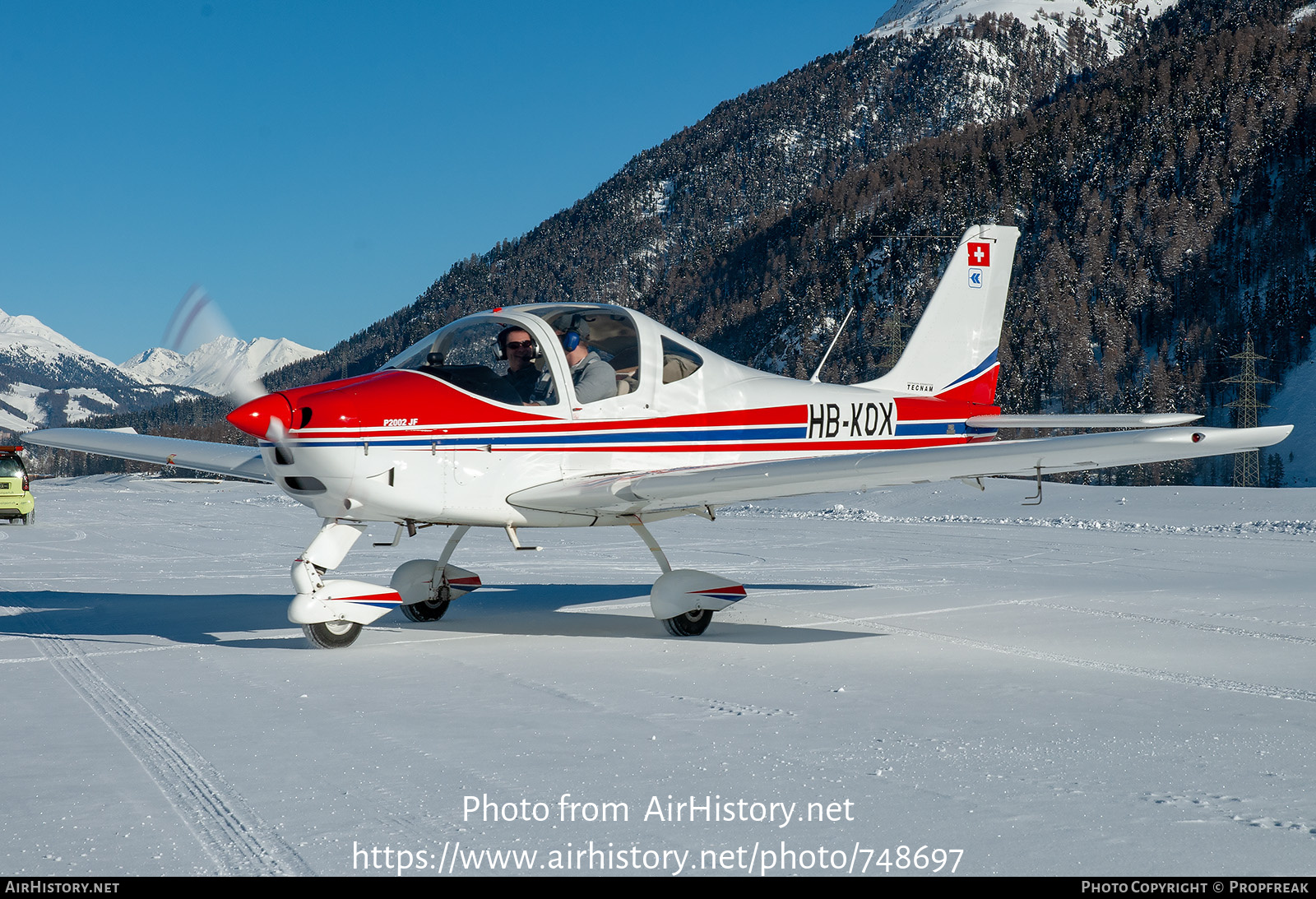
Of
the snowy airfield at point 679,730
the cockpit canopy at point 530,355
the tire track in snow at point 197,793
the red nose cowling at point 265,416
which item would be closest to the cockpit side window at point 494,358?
the cockpit canopy at point 530,355

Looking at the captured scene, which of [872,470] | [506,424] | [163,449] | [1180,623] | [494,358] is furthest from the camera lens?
[163,449]

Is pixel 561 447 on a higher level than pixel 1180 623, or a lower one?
higher

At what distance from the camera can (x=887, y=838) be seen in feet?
9.83

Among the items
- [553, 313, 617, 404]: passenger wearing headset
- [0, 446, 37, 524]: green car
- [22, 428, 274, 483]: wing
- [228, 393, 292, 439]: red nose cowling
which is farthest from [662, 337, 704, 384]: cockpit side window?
[0, 446, 37, 524]: green car

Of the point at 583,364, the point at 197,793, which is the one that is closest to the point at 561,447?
the point at 583,364

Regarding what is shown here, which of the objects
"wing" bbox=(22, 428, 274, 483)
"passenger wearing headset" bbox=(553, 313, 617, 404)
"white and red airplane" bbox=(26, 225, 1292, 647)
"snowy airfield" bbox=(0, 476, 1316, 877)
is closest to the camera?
"snowy airfield" bbox=(0, 476, 1316, 877)

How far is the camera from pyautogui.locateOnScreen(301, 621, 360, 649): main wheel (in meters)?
6.85

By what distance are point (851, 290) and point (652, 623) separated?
11664 cm

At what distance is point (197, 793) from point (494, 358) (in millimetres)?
4212

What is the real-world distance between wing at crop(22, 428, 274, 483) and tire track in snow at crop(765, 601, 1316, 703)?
17.6ft

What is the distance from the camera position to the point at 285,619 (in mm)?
8281

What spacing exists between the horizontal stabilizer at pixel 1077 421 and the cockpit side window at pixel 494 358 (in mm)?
4127

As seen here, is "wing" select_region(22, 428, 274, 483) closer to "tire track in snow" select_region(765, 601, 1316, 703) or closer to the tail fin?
"tire track in snow" select_region(765, 601, 1316, 703)

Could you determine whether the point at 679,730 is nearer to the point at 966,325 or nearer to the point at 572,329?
the point at 572,329
